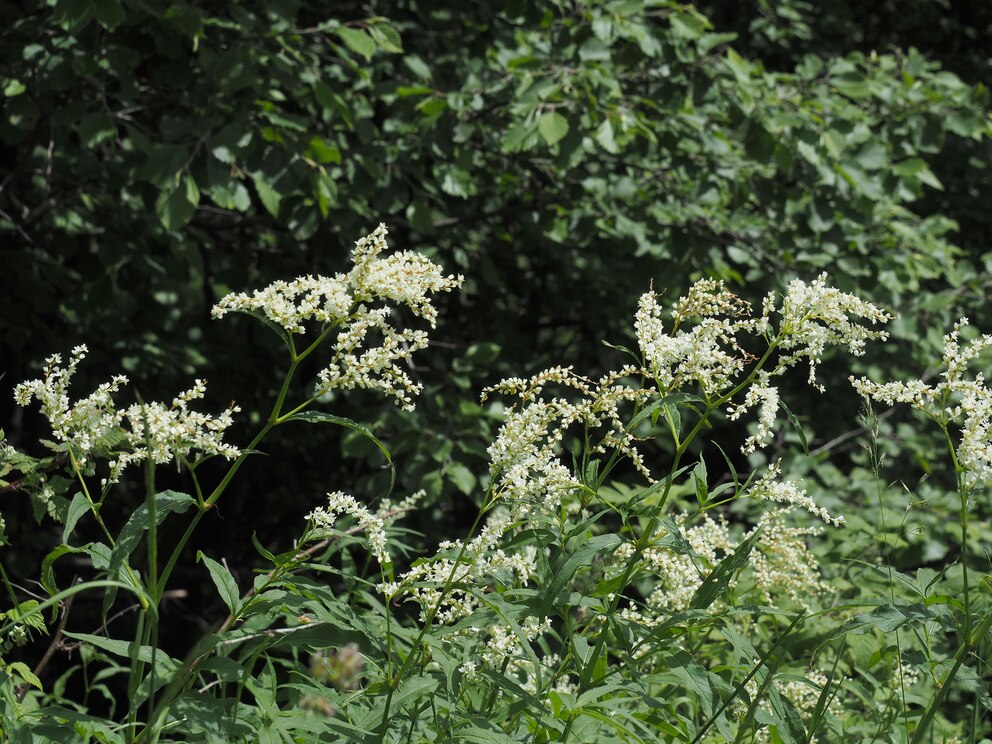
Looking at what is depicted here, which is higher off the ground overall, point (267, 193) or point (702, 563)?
point (267, 193)

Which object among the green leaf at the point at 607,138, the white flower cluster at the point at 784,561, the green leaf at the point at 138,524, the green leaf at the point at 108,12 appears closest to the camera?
the green leaf at the point at 138,524

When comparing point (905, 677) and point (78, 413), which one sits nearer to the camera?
point (78, 413)

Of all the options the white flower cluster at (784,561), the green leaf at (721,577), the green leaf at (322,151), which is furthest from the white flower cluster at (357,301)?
the green leaf at (322,151)

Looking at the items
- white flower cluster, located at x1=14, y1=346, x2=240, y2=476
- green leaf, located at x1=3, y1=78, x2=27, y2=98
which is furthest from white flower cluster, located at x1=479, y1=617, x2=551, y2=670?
green leaf, located at x1=3, y1=78, x2=27, y2=98

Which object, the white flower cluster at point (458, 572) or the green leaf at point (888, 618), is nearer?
the green leaf at point (888, 618)

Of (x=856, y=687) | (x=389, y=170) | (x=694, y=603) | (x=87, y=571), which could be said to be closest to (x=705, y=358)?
(x=694, y=603)

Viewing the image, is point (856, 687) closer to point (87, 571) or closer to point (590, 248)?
point (590, 248)

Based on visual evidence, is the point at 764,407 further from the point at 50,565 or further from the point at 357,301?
the point at 50,565

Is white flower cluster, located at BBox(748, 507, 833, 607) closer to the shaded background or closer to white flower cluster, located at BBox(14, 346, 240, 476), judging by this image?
white flower cluster, located at BBox(14, 346, 240, 476)

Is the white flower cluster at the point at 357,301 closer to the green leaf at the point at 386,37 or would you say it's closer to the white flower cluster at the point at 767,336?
the white flower cluster at the point at 767,336

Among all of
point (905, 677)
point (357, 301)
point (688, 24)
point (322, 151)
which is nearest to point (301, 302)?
point (357, 301)

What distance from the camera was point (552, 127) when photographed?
10.1 ft

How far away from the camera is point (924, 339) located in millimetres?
4504

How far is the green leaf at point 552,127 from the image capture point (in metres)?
3.07
